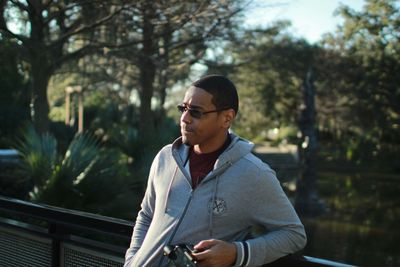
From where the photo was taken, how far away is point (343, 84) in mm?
31656

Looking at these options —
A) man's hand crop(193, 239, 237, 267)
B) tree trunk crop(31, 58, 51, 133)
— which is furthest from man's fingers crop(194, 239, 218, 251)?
tree trunk crop(31, 58, 51, 133)

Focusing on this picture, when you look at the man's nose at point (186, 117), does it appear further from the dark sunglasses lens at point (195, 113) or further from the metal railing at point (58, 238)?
the metal railing at point (58, 238)

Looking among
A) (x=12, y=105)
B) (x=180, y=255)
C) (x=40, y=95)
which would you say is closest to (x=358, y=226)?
(x=40, y=95)

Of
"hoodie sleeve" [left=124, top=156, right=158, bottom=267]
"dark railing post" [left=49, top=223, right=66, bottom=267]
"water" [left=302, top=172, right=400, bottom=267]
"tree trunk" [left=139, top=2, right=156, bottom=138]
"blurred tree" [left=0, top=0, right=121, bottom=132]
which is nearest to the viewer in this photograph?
"hoodie sleeve" [left=124, top=156, right=158, bottom=267]

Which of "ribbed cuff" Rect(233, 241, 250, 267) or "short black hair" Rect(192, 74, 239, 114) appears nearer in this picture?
"ribbed cuff" Rect(233, 241, 250, 267)

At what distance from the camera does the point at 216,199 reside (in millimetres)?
2031

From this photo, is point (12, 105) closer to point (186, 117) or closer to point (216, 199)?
point (186, 117)

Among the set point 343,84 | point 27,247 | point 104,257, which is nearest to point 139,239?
point 104,257

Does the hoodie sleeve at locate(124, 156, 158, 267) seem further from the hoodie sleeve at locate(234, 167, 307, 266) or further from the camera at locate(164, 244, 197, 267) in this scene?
the hoodie sleeve at locate(234, 167, 307, 266)

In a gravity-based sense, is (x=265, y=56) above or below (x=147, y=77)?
above

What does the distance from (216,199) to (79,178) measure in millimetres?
6181

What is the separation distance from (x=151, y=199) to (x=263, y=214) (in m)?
0.60

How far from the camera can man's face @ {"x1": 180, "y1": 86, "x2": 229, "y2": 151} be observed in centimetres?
211

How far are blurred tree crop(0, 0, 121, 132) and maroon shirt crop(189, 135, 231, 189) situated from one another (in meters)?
7.87
